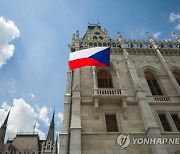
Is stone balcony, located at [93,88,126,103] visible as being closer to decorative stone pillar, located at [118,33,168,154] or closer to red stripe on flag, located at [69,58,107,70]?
decorative stone pillar, located at [118,33,168,154]

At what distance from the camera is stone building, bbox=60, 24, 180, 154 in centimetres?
1248

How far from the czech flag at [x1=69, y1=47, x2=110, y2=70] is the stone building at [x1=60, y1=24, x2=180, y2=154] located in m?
1.36

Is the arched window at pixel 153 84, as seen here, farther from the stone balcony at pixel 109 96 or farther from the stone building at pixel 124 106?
the stone balcony at pixel 109 96

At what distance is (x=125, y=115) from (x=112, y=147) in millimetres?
3154

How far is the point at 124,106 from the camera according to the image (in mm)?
15023

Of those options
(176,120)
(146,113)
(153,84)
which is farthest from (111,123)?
(153,84)

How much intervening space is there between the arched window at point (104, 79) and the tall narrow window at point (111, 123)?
4.34 metres

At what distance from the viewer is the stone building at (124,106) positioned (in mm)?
12484

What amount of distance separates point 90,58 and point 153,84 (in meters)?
7.52

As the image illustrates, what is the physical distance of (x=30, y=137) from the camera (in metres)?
46.1

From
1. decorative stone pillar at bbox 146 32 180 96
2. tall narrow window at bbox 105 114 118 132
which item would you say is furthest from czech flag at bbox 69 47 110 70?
decorative stone pillar at bbox 146 32 180 96

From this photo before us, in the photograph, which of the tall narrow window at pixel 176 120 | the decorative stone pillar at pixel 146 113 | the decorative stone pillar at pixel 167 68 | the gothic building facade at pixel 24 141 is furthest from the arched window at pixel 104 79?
the gothic building facade at pixel 24 141

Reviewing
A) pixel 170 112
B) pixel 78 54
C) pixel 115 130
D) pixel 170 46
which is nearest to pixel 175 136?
pixel 170 112

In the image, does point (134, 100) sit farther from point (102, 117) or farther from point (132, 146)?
point (132, 146)
